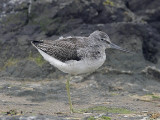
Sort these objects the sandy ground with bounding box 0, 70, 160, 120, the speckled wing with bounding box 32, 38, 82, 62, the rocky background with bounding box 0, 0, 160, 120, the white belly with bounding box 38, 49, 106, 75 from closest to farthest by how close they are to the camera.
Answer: the sandy ground with bounding box 0, 70, 160, 120
the white belly with bounding box 38, 49, 106, 75
the speckled wing with bounding box 32, 38, 82, 62
the rocky background with bounding box 0, 0, 160, 120

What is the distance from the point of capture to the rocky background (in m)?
9.41

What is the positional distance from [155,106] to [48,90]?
3209 mm

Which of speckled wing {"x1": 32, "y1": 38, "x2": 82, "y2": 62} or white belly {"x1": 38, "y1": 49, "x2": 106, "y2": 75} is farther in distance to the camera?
speckled wing {"x1": 32, "y1": 38, "x2": 82, "y2": 62}

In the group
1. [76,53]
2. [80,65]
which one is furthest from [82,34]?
[80,65]

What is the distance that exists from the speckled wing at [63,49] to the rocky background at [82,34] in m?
1.31

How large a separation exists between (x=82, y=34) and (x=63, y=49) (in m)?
3.10

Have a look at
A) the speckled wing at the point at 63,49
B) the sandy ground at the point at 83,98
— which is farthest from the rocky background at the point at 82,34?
the speckled wing at the point at 63,49

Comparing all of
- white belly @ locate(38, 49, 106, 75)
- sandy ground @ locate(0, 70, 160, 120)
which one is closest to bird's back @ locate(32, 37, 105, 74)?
white belly @ locate(38, 49, 106, 75)

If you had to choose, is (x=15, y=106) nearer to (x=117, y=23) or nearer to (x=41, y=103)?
(x=41, y=103)

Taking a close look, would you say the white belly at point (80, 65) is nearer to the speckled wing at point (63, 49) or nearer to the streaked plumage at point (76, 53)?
the streaked plumage at point (76, 53)

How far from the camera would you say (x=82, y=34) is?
37.8ft

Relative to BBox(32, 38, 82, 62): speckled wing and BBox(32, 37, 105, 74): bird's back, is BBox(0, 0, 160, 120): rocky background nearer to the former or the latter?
BBox(32, 37, 105, 74): bird's back

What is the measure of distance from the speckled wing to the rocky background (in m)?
1.31

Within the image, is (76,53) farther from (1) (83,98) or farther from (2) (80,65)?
(1) (83,98)
